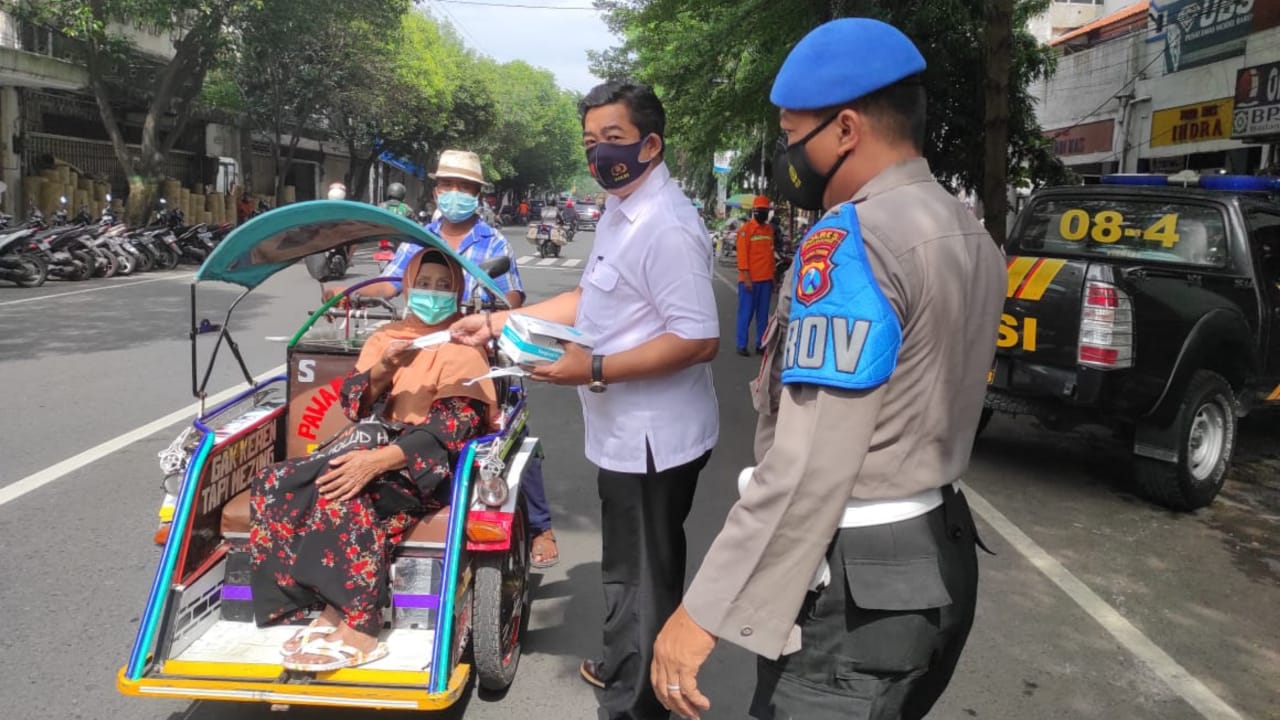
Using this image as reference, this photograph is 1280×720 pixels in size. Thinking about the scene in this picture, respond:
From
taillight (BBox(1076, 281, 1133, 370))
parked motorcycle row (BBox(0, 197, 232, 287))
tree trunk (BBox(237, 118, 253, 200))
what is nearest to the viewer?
taillight (BBox(1076, 281, 1133, 370))

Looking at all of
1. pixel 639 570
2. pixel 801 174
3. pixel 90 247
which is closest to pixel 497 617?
pixel 639 570

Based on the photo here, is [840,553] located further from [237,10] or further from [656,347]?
[237,10]

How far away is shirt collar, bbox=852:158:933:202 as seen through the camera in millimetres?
1640

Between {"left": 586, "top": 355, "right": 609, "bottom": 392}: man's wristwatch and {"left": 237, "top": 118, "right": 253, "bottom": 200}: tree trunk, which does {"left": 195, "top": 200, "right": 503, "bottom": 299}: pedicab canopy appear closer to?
{"left": 586, "top": 355, "right": 609, "bottom": 392}: man's wristwatch

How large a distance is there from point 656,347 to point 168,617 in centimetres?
178

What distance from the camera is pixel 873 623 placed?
1.62m

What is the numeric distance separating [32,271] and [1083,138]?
1932 centimetres

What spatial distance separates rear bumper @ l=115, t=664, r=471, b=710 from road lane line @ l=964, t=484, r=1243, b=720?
2.77 metres

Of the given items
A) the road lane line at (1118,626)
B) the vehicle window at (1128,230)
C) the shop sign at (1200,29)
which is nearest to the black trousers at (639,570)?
the road lane line at (1118,626)

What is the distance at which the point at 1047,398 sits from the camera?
19.8ft

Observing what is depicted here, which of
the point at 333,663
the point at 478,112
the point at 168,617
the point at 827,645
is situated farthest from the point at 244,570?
the point at 478,112

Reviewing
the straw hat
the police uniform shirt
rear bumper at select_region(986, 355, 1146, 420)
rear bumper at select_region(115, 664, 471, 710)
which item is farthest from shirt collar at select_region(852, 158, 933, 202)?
rear bumper at select_region(986, 355, 1146, 420)

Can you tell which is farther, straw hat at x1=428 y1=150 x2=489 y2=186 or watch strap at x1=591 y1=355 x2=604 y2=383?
straw hat at x1=428 y1=150 x2=489 y2=186

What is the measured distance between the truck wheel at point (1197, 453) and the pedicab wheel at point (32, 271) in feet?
48.2
